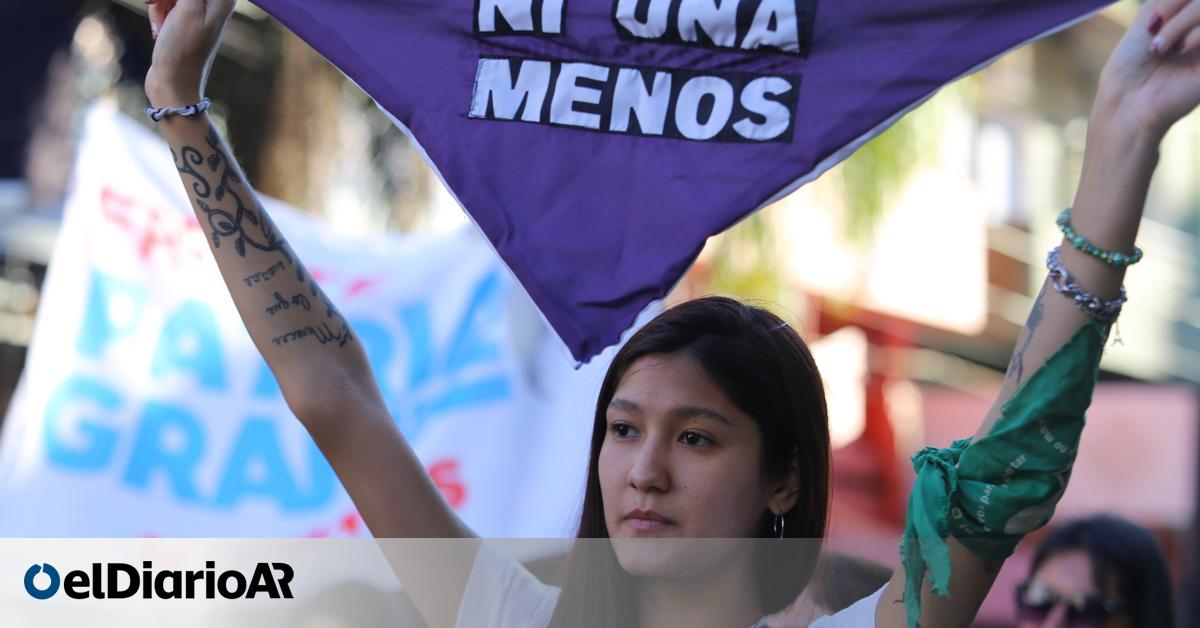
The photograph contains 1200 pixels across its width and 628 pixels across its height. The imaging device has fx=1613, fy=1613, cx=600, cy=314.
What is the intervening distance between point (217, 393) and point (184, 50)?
8.64ft

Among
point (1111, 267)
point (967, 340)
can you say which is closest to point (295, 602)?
point (1111, 267)

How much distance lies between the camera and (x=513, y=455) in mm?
4520

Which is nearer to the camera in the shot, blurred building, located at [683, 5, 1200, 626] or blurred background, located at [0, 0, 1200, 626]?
blurred background, located at [0, 0, 1200, 626]

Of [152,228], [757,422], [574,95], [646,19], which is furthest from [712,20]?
[152,228]

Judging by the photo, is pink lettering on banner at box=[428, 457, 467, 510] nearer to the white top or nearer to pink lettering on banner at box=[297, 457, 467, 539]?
pink lettering on banner at box=[297, 457, 467, 539]

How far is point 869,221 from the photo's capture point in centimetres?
816

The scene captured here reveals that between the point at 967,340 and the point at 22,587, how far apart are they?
13.7 m

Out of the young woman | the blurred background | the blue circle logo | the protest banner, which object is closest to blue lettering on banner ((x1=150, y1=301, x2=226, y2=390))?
the blurred background

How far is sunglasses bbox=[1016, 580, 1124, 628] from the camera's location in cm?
350

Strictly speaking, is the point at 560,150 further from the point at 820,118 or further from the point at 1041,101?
the point at 1041,101

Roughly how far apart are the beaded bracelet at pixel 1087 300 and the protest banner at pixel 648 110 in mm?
415

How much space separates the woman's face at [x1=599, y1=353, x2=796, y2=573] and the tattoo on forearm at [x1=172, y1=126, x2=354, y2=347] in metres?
0.50

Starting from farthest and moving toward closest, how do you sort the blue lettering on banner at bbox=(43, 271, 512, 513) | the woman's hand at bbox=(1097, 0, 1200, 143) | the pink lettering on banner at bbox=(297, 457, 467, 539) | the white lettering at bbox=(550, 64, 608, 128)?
the blue lettering on banner at bbox=(43, 271, 512, 513), the pink lettering on banner at bbox=(297, 457, 467, 539), the white lettering at bbox=(550, 64, 608, 128), the woman's hand at bbox=(1097, 0, 1200, 143)

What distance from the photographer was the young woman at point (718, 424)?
1.76m
